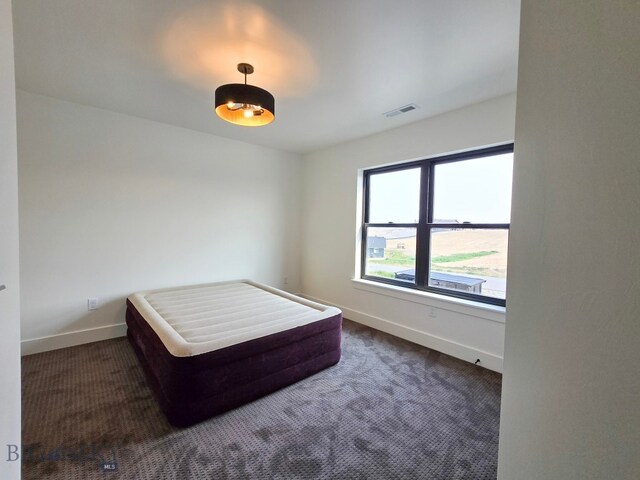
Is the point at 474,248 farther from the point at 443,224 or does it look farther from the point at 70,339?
the point at 70,339

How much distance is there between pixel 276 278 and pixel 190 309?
194cm

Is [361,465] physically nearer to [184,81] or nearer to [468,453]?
[468,453]

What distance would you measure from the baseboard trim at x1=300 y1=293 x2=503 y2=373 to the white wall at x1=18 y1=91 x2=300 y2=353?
5.95ft

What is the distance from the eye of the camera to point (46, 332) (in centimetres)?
275

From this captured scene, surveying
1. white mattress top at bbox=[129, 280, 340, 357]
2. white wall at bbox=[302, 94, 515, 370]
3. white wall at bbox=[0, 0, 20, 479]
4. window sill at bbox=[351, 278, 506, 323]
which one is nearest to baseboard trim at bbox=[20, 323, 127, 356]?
white mattress top at bbox=[129, 280, 340, 357]

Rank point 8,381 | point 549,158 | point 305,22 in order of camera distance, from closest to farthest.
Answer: point 549,158 → point 8,381 → point 305,22

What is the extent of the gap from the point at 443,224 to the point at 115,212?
3.73 m

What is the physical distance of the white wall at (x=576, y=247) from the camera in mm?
428

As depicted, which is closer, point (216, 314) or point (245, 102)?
point (245, 102)

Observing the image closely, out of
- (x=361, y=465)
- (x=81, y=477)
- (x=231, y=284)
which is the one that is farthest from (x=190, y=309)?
(x=361, y=465)

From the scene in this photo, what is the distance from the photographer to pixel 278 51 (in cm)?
192

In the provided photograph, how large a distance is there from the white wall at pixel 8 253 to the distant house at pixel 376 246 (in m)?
3.38

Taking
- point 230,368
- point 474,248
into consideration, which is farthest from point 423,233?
point 230,368

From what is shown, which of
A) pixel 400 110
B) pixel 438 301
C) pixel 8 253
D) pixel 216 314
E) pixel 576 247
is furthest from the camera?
pixel 438 301
